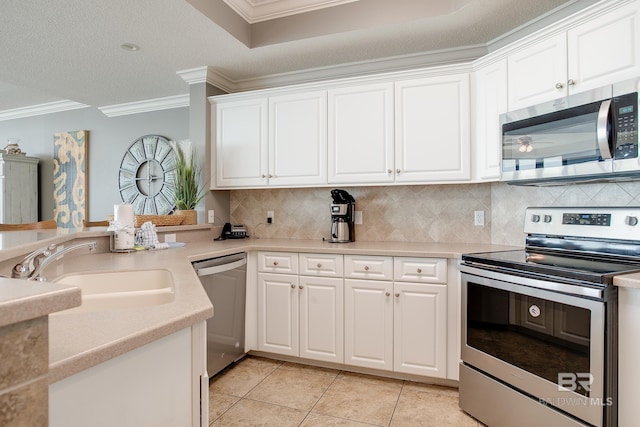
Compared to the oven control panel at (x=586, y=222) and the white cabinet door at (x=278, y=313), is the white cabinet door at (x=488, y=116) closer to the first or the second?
the oven control panel at (x=586, y=222)

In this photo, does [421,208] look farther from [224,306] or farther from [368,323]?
[224,306]

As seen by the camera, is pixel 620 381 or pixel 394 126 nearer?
pixel 620 381

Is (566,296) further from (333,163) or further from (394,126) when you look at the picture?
(333,163)

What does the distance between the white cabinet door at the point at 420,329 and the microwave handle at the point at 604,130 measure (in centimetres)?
111

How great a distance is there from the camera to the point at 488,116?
2506 millimetres

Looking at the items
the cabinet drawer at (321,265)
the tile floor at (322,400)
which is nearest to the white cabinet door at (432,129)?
the cabinet drawer at (321,265)

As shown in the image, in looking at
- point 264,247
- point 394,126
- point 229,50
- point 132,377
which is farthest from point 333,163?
point 132,377

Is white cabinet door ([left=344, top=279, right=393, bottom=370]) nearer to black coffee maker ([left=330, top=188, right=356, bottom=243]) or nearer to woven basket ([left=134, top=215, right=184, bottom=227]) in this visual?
black coffee maker ([left=330, top=188, right=356, bottom=243])

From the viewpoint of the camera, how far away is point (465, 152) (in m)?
2.62

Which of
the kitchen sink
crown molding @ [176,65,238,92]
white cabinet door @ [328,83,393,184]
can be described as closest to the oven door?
white cabinet door @ [328,83,393,184]

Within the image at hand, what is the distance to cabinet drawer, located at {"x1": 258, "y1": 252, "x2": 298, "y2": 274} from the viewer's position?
276cm

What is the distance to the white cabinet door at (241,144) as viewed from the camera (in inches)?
126

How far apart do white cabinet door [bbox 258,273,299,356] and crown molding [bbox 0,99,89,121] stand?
3.70 m

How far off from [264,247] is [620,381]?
6.97 ft
